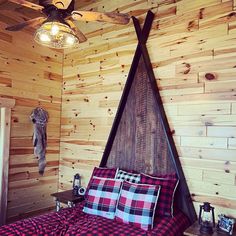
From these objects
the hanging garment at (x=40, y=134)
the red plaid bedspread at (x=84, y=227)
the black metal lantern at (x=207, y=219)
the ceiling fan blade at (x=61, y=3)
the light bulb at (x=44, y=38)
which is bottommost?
the red plaid bedspread at (x=84, y=227)

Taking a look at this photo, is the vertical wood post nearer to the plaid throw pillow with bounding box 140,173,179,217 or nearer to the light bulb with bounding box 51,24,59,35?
the light bulb with bounding box 51,24,59,35

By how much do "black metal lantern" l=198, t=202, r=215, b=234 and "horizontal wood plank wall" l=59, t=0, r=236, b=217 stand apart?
0.23m

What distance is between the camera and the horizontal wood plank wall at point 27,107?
3311mm

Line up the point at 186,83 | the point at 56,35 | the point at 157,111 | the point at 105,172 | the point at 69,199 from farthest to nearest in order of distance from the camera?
the point at 69,199, the point at 105,172, the point at 157,111, the point at 186,83, the point at 56,35

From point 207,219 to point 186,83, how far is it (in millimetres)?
1316

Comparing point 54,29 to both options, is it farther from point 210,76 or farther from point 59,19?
point 210,76

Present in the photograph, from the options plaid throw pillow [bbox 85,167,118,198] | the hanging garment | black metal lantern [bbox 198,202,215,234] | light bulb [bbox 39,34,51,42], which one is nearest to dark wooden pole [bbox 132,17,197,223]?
black metal lantern [bbox 198,202,215,234]

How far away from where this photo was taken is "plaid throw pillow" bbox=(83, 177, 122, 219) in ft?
8.31

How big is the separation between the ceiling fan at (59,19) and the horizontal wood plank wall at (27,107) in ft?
3.77

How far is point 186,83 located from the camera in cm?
274

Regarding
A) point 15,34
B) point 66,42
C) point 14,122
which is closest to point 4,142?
point 14,122

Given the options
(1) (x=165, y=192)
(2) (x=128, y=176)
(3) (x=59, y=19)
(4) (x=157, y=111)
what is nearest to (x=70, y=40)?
(3) (x=59, y=19)

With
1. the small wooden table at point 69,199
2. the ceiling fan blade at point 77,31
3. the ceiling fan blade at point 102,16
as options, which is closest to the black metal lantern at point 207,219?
the small wooden table at point 69,199

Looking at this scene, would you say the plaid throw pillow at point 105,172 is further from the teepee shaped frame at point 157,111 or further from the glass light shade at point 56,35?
the glass light shade at point 56,35
